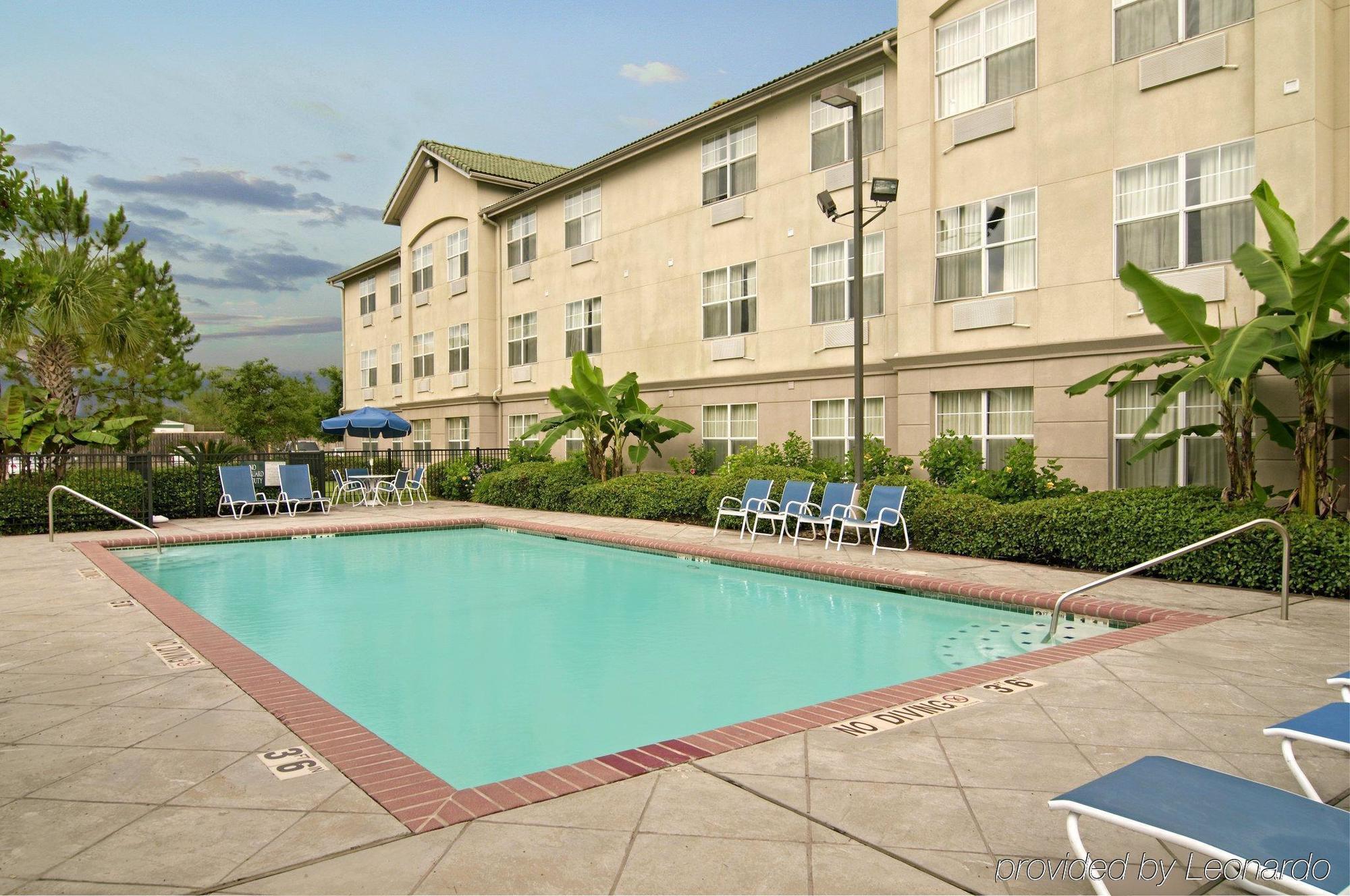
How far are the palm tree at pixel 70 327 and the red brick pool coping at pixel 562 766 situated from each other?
10.6 meters

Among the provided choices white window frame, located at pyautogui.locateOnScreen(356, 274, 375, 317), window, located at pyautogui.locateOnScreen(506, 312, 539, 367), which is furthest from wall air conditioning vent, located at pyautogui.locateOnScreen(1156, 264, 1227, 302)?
white window frame, located at pyautogui.locateOnScreen(356, 274, 375, 317)

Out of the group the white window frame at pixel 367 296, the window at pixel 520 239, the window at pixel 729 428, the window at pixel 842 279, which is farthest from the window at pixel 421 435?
the window at pixel 842 279

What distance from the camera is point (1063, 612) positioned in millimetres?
8844

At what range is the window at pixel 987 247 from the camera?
14.2m

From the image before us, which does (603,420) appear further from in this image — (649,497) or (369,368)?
(369,368)

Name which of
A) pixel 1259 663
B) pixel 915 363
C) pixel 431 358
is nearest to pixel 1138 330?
pixel 915 363

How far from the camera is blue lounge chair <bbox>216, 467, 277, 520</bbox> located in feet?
64.2

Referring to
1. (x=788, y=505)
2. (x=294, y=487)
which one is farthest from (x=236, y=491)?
(x=788, y=505)

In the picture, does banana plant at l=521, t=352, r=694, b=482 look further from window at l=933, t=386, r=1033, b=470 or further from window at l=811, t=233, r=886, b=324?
window at l=933, t=386, r=1033, b=470

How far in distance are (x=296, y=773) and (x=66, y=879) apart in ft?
3.86

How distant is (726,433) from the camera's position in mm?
20062

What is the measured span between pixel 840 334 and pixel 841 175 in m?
3.10

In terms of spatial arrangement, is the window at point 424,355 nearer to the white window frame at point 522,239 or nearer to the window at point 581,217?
the white window frame at point 522,239

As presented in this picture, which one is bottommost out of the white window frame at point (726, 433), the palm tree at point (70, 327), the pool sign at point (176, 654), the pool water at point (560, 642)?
the pool water at point (560, 642)
